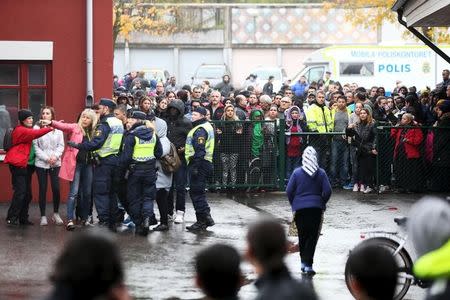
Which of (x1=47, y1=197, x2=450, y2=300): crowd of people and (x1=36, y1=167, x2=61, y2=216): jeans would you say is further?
(x1=36, y1=167, x2=61, y2=216): jeans

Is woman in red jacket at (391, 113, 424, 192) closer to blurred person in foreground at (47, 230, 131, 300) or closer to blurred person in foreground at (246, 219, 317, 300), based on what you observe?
blurred person in foreground at (246, 219, 317, 300)

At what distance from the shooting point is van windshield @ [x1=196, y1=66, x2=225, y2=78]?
144ft

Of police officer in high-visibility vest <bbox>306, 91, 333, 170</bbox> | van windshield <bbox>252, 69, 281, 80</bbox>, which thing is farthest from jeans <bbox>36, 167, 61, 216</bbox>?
van windshield <bbox>252, 69, 281, 80</bbox>

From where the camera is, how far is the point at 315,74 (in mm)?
41062

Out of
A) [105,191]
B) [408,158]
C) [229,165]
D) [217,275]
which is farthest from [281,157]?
[217,275]

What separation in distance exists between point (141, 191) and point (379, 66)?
2620 cm

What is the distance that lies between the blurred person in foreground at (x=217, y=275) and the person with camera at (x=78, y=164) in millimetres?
10850

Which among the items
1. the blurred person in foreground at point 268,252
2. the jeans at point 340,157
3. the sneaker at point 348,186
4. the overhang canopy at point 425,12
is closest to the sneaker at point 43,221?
the overhang canopy at point 425,12

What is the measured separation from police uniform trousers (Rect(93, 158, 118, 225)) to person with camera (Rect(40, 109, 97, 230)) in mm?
346

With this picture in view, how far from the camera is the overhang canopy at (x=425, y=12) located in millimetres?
17844

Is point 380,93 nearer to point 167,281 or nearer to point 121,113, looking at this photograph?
point 121,113

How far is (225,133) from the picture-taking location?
21547mm

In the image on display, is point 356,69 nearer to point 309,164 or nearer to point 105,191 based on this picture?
point 105,191

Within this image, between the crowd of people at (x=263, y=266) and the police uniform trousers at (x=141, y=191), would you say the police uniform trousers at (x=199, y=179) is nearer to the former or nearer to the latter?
the police uniform trousers at (x=141, y=191)
